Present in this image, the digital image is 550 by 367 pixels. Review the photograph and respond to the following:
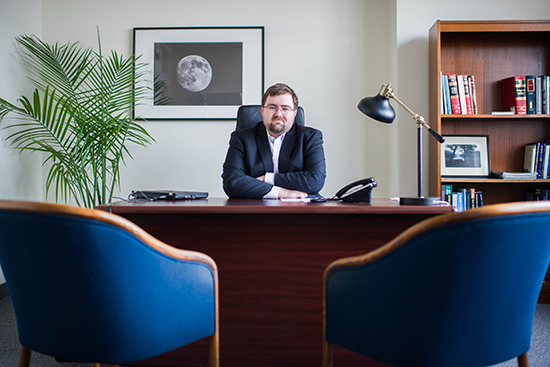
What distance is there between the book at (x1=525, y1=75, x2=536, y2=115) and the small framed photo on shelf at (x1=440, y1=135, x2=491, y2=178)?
0.32 meters

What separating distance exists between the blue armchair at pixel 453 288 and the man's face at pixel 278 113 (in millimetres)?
1518

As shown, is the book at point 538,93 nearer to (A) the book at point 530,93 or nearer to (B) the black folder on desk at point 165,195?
(A) the book at point 530,93

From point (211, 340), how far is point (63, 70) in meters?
2.89

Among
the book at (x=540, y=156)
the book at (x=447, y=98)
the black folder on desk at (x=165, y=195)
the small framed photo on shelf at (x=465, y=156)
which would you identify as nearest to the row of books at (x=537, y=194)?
the book at (x=540, y=156)

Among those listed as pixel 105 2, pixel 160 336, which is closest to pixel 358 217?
pixel 160 336

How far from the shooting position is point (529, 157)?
2.91 meters

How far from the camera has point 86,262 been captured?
0.88 metres

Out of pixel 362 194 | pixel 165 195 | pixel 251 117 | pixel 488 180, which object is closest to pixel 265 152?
pixel 251 117

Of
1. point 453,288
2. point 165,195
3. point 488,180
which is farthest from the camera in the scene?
point 488,180

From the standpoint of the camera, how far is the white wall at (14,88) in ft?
9.66

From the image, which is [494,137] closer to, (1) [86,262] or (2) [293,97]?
(2) [293,97]

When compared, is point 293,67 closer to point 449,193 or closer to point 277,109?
point 277,109

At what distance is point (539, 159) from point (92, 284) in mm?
2984

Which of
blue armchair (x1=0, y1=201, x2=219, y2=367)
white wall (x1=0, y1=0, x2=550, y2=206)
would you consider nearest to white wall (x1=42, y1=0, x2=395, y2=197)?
white wall (x1=0, y1=0, x2=550, y2=206)
